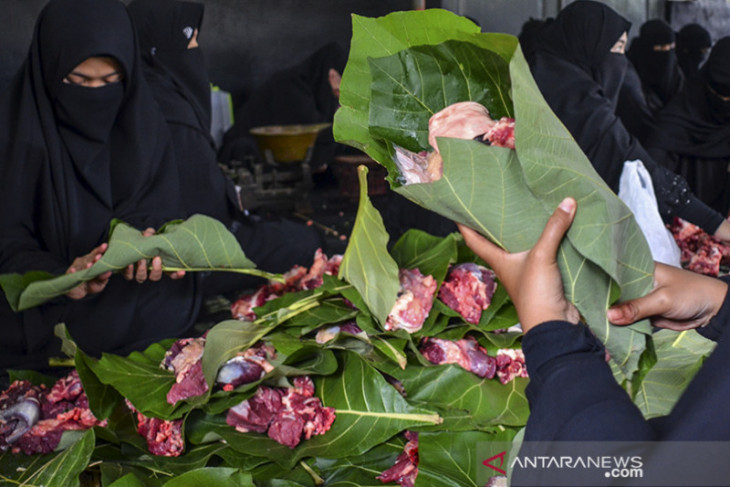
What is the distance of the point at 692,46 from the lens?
298 centimetres

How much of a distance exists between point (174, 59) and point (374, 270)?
139cm

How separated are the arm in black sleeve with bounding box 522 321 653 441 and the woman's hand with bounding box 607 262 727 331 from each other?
0.30ft

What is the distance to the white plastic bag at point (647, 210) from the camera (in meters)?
2.19

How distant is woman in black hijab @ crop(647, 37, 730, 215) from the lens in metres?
2.83

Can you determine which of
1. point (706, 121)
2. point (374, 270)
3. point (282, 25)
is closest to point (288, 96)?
point (282, 25)

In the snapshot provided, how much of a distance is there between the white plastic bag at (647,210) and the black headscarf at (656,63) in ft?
2.31

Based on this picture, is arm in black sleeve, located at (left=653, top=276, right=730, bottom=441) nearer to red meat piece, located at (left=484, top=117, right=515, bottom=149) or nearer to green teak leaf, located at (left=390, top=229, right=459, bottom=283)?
red meat piece, located at (left=484, top=117, right=515, bottom=149)

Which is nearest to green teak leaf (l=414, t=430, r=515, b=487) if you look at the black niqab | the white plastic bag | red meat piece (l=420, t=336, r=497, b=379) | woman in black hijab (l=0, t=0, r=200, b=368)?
red meat piece (l=420, t=336, r=497, b=379)

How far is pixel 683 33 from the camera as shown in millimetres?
2955

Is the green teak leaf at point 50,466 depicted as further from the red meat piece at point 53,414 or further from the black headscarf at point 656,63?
the black headscarf at point 656,63

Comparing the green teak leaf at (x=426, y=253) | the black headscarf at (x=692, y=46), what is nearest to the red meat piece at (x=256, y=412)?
the green teak leaf at (x=426, y=253)

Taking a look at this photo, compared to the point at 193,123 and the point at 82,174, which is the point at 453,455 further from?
the point at 193,123

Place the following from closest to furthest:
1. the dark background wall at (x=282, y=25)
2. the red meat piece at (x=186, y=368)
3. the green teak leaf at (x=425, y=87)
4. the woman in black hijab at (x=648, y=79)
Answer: the green teak leaf at (x=425, y=87) → the red meat piece at (x=186, y=368) → the dark background wall at (x=282, y=25) → the woman in black hijab at (x=648, y=79)

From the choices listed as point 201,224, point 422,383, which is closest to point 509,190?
point 422,383
